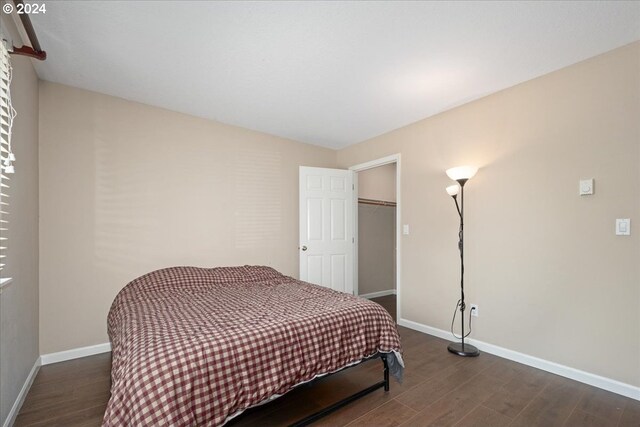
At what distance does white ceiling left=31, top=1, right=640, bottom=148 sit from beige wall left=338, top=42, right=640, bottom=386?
11.4 inches

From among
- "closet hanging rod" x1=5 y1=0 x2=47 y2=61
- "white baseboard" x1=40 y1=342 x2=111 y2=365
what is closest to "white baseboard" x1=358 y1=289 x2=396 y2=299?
"white baseboard" x1=40 y1=342 x2=111 y2=365

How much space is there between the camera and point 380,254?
5.20m

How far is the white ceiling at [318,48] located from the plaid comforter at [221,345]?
1811 millimetres

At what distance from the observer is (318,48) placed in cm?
212

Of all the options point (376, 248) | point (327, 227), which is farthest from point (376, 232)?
point (327, 227)

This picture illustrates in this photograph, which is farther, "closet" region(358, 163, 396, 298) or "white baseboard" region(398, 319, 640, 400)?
"closet" region(358, 163, 396, 298)

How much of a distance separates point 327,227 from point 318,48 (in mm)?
2494

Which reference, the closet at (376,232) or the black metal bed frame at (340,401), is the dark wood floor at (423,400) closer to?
the black metal bed frame at (340,401)

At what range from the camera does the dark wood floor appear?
5.92 feet

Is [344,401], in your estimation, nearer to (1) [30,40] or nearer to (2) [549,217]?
(2) [549,217]

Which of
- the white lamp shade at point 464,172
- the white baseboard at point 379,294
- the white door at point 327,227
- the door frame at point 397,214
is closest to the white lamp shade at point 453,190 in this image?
the white lamp shade at point 464,172

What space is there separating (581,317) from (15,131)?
419cm

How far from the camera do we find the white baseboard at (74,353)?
2588mm

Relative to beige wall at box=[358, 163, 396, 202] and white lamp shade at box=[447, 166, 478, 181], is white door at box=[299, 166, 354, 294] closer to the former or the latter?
beige wall at box=[358, 163, 396, 202]
